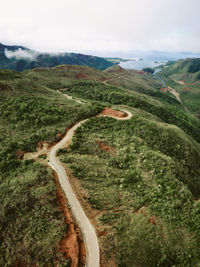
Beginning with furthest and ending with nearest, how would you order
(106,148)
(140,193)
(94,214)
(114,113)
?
(114,113) < (106,148) < (140,193) < (94,214)

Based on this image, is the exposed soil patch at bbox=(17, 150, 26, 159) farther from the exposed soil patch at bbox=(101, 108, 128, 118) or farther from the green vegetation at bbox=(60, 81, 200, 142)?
the green vegetation at bbox=(60, 81, 200, 142)

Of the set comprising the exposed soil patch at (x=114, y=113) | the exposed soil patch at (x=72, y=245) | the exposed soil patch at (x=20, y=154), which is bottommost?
the exposed soil patch at (x=72, y=245)

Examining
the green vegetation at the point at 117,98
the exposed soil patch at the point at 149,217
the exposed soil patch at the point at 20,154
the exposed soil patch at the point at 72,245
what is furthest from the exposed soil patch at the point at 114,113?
the exposed soil patch at the point at 72,245

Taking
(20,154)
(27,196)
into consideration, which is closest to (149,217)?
(27,196)

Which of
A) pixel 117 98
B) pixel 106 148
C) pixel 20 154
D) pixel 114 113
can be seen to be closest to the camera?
pixel 20 154

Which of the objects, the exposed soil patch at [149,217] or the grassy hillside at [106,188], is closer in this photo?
the grassy hillside at [106,188]

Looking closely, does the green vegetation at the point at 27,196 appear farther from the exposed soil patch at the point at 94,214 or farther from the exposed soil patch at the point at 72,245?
the exposed soil patch at the point at 94,214

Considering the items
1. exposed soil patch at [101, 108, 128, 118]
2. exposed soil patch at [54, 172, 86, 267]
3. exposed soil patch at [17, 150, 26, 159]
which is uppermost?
exposed soil patch at [101, 108, 128, 118]

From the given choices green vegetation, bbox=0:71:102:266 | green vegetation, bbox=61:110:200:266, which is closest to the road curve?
green vegetation, bbox=61:110:200:266

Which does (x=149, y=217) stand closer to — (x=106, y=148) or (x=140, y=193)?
(x=140, y=193)
